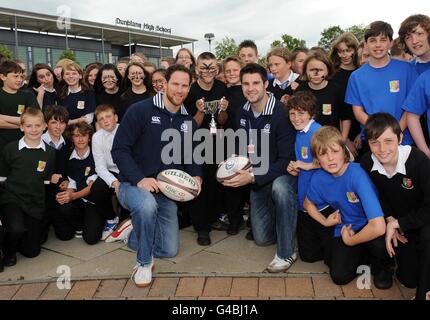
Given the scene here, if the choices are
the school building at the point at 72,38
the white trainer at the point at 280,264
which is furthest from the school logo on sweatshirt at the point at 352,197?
the school building at the point at 72,38

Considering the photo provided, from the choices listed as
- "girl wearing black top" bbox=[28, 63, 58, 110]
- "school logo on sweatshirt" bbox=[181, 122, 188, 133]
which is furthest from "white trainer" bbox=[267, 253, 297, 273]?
"girl wearing black top" bbox=[28, 63, 58, 110]

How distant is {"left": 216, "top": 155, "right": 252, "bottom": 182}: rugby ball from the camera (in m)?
4.30

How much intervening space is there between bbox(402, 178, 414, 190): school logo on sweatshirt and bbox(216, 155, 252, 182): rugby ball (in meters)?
1.53

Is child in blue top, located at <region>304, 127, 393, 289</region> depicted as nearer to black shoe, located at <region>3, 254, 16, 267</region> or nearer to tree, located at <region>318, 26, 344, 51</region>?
black shoe, located at <region>3, 254, 16, 267</region>

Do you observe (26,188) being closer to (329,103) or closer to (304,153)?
(304,153)

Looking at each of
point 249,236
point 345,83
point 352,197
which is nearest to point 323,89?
point 345,83

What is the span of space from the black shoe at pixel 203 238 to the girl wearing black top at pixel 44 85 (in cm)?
327

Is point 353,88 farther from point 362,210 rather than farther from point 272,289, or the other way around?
point 272,289

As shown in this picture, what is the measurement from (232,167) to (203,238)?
3.26 feet

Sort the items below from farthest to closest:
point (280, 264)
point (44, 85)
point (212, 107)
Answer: point (44, 85) → point (212, 107) → point (280, 264)

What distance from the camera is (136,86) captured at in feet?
19.0

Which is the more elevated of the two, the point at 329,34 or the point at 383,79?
the point at 329,34

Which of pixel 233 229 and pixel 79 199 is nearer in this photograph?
pixel 233 229

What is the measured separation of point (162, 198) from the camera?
14.7ft
